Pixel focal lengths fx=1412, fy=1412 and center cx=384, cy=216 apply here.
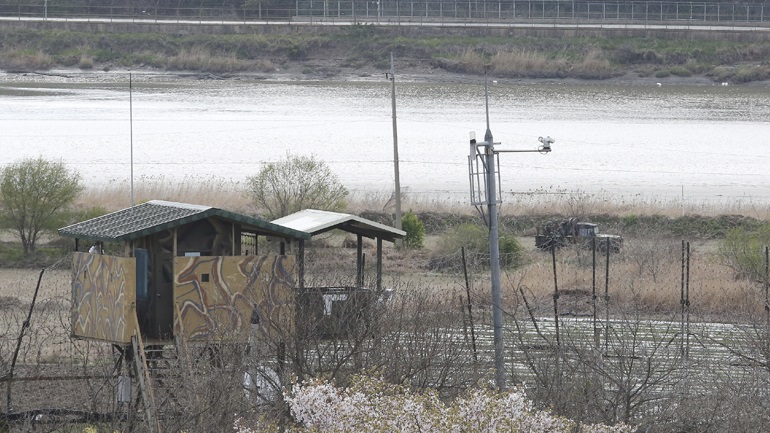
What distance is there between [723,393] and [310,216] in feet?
31.6

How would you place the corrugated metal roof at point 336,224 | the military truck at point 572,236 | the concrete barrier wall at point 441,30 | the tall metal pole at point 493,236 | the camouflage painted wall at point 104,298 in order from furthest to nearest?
the concrete barrier wall at point 441,30 < the military truck at point 572,236 < the corrugated metal roof at point 336,224 < the camouflage painted wall at point 104,298 < the tall metal pole at point 493,236

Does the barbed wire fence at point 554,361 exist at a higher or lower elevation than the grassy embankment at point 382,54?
lower

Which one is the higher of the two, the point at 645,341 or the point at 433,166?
the point at 433,166

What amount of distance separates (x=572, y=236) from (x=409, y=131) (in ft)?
114

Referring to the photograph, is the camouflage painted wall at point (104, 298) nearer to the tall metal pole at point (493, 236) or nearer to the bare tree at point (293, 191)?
the tall metal pole at point (493, 236)

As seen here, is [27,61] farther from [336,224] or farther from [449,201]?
[336,224]

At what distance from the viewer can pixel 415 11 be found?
103438 millimetres

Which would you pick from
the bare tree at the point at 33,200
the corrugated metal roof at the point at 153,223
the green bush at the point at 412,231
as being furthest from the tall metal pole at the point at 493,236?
the bare tree at the point at 33,200

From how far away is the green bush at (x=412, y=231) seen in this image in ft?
113

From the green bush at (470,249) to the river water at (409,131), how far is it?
12.0 meters

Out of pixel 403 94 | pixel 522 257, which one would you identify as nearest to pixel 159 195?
pixel 522 257

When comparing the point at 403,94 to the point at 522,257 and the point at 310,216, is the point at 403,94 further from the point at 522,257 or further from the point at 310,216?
the point at 310,216

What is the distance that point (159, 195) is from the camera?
4050 cm

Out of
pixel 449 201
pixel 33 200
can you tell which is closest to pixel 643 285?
pixel 33 200
